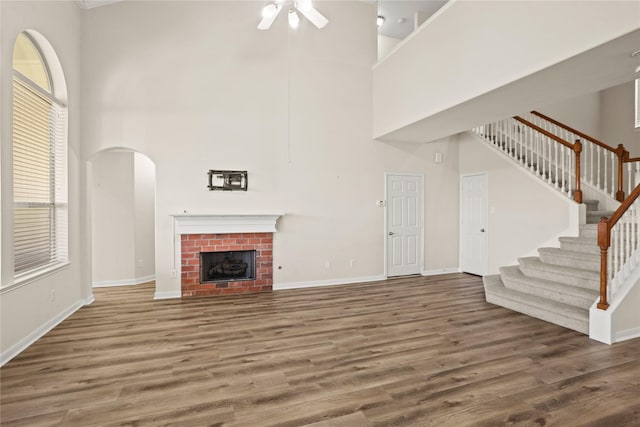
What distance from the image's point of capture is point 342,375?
8.59ft

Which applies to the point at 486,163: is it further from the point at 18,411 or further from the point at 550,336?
the point at 18,411

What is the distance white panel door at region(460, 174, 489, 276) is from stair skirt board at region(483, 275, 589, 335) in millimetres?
1605

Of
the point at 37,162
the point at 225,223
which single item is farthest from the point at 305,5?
the point at 37,162

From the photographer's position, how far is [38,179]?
371 cm

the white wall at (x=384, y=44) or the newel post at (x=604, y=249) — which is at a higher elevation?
the white wall at (x=384, y=44)

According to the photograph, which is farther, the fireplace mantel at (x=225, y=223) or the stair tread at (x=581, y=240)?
the fireplace mantel at (x=225, y=223)

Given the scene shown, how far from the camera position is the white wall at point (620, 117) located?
21.5 ft

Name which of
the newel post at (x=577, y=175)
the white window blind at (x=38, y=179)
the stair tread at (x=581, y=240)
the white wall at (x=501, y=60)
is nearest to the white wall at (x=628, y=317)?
the stair tread at (x=581, y=240)

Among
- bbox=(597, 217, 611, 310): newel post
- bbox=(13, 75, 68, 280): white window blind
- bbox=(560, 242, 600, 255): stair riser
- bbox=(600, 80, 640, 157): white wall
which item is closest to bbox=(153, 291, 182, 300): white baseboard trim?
bbox=(13, 75, 68, 280): white window blind

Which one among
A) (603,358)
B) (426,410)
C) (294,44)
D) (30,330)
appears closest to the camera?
(426,410)

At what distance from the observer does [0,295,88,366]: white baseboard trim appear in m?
2.92

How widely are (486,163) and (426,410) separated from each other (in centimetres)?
528

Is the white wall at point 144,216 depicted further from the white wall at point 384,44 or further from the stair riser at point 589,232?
the stair riser at point 589,232

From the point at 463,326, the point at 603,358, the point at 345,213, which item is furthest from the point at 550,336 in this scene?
the point at 345,213
